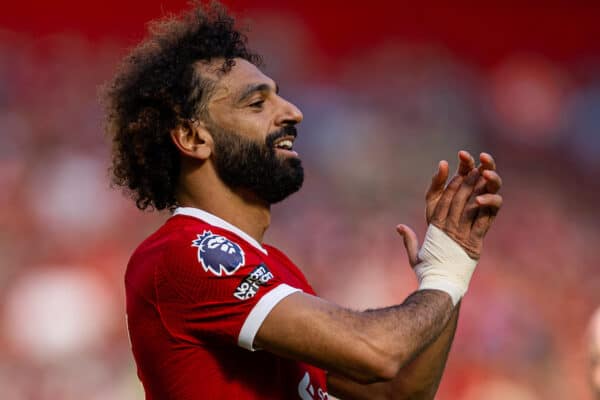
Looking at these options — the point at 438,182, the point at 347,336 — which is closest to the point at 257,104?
the point at 438,182

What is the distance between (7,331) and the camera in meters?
4.09

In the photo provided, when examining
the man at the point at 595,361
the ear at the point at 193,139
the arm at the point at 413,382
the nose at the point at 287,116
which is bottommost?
the man at the point at 595,361

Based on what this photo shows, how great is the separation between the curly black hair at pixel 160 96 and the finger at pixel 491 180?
2.24 ft

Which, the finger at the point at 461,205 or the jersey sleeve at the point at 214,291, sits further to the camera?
the finger at the point at 461,205

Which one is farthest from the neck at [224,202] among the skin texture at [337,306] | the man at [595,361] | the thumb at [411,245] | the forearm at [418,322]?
the man at [595,361]

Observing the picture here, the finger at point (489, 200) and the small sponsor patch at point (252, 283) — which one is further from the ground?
the finger at point (489, 200)

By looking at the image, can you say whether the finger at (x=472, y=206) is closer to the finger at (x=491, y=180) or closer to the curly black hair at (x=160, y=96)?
the finger at (x=491, y=180)

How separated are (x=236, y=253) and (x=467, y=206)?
0.57m

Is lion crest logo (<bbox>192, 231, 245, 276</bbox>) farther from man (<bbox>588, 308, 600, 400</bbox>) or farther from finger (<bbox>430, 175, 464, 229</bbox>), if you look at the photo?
man (<bbox>588, 308, 600, 400</bbox>)

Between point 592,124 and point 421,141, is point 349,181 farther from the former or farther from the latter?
point 592,124

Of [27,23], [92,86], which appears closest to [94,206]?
[92,86]

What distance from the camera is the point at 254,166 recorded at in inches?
78.1

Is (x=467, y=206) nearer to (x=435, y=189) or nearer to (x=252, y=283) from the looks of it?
(x=435, y=189)

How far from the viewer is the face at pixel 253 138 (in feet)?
6.56
